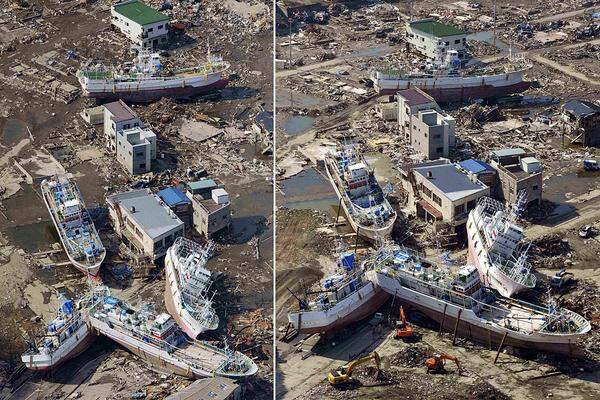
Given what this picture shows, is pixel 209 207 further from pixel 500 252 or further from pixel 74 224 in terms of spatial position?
pixel 500 252

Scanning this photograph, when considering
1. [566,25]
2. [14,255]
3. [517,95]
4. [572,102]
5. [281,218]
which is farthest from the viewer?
[566,25]

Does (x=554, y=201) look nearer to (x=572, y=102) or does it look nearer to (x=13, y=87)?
(x=572, y=102)

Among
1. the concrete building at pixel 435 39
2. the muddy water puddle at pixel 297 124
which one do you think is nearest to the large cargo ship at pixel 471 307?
the muddy water puddle at pixel 297 124

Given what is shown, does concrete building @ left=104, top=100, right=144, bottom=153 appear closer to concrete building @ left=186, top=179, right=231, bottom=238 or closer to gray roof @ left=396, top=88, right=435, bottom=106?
concrete building @ left=186, top=179, right=231, bottom=238

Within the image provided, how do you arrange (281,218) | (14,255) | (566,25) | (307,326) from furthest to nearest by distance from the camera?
(566,25) < (281,218) < (14,255) < (307,326)

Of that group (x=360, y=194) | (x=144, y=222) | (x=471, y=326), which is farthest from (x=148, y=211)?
(x=471, y=326)

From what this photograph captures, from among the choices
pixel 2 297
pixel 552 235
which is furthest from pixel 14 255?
pixel 552 235

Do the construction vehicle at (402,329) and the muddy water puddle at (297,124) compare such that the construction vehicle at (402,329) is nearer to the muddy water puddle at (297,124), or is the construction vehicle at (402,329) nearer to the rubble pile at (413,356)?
the rubble pile at (413,356)
